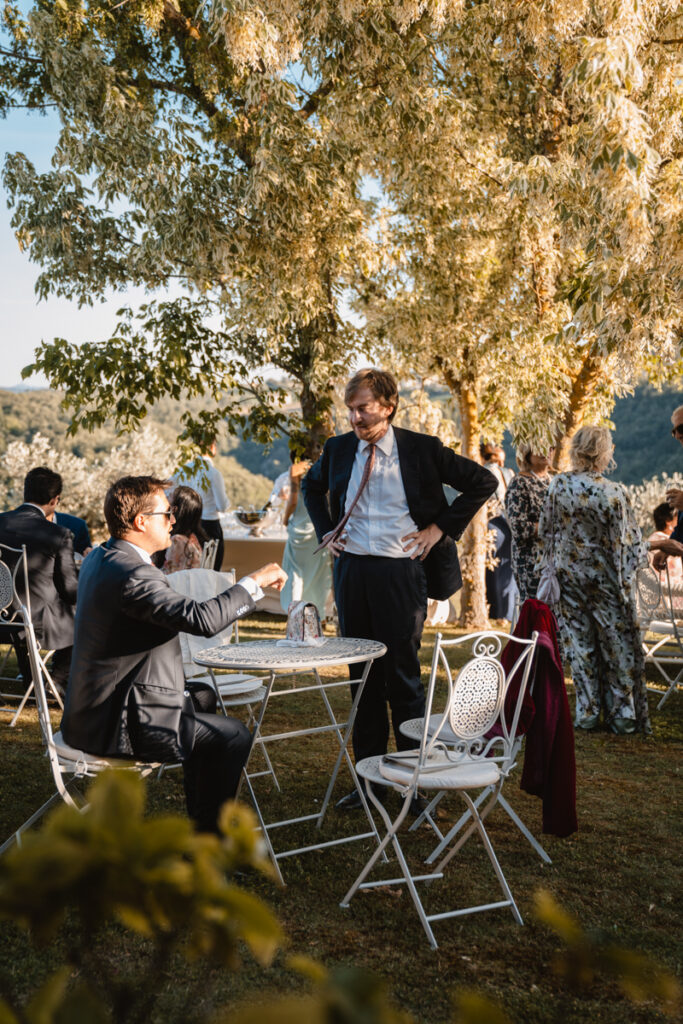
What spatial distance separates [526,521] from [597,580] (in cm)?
90

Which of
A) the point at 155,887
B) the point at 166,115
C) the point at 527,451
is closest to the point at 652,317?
the point at 527,451

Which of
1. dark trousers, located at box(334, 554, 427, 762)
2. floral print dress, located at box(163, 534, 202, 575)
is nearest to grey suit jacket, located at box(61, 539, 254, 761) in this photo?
dark trousers, located at box(334, 554, 427, 762)

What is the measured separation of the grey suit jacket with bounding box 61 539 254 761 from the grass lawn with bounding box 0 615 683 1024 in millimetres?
605

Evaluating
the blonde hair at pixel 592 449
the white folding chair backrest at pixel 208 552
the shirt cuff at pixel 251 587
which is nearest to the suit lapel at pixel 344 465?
the shirt cuff at pixel 251 587

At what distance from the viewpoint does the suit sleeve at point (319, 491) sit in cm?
410

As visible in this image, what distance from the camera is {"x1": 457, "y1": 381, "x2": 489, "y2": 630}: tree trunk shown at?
9000mm

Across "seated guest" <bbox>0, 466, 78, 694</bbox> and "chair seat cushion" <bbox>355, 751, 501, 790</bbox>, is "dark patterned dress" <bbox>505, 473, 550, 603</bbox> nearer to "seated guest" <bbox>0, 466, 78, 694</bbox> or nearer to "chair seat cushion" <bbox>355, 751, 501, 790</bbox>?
"seated guest" <bbox>0, 466, 78, 694</bbox>

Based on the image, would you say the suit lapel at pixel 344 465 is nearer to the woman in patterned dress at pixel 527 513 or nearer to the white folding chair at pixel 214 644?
the white folding chair at pixel 214 644

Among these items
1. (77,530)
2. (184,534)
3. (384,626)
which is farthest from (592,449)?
(77,530)

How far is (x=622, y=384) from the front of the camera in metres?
10.2

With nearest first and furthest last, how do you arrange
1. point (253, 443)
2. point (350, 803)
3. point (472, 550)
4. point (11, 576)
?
point (350, 803), point (11, 576), point (472, 550), point (253, 443)

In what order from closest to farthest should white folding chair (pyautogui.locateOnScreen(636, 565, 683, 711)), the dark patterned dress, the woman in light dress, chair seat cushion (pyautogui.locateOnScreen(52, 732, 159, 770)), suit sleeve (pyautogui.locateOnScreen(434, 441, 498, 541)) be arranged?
chair seat cushion (pyautogui.locateOnScreen(52, 732, 159, 770)) < suit sleeve (pyautogui.locateOnScreen(434, 441, 498, 541)) < the dark patterned dress < white folding chair (pyautogui.locateOnScreen(636, 565, 683, 711)) < the woman in light dress

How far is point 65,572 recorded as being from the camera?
5406 mm

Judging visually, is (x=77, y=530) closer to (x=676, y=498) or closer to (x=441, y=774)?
(x=676, y=498)
